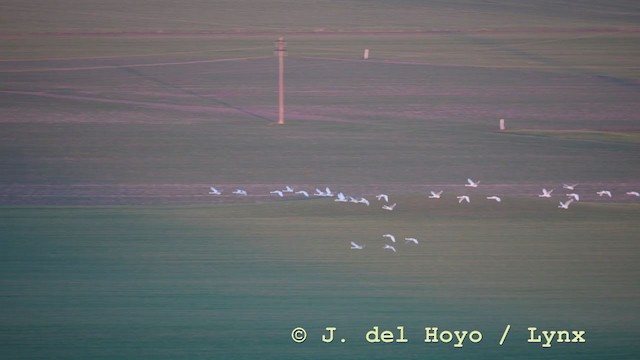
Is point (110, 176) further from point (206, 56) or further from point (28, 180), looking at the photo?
point (206, 56)

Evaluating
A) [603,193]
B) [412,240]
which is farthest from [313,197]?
[603,193]

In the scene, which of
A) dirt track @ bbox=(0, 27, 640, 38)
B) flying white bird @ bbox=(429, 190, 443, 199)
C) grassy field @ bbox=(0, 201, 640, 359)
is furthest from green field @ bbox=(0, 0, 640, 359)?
dirt track @ bbox=(0, 27, 640, 38)

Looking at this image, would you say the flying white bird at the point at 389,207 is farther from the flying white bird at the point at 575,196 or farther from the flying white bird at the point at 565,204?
the flying white bird at the point at 575,196

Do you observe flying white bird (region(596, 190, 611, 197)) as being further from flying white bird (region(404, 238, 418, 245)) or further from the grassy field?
flying white bird (region(404, 238, 418, 245))

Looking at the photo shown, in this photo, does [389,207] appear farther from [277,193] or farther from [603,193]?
[603,193]

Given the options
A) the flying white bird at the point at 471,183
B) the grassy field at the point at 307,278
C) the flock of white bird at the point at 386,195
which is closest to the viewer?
the grassy field at the point at 307,278

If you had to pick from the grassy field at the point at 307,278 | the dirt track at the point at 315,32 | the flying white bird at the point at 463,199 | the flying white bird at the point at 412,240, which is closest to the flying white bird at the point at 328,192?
the grassy field at the point at 307,278

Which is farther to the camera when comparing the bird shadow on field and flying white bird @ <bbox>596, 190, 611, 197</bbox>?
the bird shadow on field

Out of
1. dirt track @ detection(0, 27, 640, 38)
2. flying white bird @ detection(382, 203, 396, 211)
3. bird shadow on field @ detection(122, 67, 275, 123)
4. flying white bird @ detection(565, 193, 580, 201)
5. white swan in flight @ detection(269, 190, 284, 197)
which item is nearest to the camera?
flying white bird @ detection(382, 203, 396, 211)
